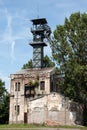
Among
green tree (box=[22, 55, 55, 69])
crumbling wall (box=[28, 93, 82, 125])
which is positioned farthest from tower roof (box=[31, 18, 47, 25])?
crumbling wall (box=[28, 93, 82, 125])

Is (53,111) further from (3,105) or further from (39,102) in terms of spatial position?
(3,105)

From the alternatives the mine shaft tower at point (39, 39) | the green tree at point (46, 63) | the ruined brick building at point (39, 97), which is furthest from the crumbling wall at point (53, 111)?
the green tree at point (46, 63)

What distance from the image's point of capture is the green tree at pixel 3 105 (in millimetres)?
64312

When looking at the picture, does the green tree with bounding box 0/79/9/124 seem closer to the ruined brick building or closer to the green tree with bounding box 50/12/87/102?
the ruined brick building

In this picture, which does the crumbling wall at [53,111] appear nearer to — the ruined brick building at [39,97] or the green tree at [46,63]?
the ruined brick building at [39,97]

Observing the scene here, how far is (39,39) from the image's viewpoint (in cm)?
5712

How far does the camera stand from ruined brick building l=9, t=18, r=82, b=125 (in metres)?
48.0

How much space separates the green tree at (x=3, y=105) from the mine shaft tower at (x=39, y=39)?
42.3 ft

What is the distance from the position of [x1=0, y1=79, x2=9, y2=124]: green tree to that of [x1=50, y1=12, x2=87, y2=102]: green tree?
20486 mm

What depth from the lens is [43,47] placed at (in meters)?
57.4

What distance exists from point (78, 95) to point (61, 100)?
347 cm

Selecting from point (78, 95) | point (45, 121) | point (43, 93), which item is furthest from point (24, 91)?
point (78, 95)

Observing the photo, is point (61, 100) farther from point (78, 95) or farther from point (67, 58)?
point (67, 58)

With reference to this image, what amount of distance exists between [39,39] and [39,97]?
11.7 m
